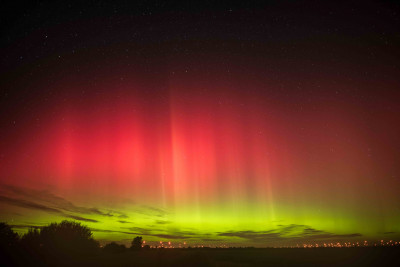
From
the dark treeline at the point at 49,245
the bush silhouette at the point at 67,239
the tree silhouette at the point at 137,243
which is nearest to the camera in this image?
the dark treeline at the point at 49,245

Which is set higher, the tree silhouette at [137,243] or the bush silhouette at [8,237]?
the bush silhouette at [8,237]

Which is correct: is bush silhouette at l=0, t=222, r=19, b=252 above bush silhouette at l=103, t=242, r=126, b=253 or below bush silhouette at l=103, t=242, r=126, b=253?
above

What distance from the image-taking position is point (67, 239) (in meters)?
53.9

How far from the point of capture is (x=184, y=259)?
1607 inches

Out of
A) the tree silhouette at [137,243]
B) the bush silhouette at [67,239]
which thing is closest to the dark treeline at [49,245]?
the bush silhouette at [67,239]

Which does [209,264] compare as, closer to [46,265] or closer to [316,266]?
[46,265]

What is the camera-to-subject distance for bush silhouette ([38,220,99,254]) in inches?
1933

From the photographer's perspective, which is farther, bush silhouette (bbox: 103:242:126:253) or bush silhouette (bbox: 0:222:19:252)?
bush silhouette (bbox: 103:242:126:253)

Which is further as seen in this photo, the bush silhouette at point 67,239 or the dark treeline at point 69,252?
the bush silhouette at point 67,239

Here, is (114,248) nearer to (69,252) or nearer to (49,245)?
(69,252)

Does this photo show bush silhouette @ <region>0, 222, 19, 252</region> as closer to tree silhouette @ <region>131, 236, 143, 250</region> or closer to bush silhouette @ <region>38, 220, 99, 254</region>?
bush silhouette @ <region>38, 220, 99, 254</region>

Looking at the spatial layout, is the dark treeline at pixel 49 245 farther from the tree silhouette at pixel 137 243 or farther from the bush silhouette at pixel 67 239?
the tree silhouette at pixel 137 243

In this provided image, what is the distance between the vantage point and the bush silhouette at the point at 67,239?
161 ft

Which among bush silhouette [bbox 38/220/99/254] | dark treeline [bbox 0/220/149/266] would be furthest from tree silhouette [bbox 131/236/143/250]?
bush silhouette [bbox 38/220/99/254]
